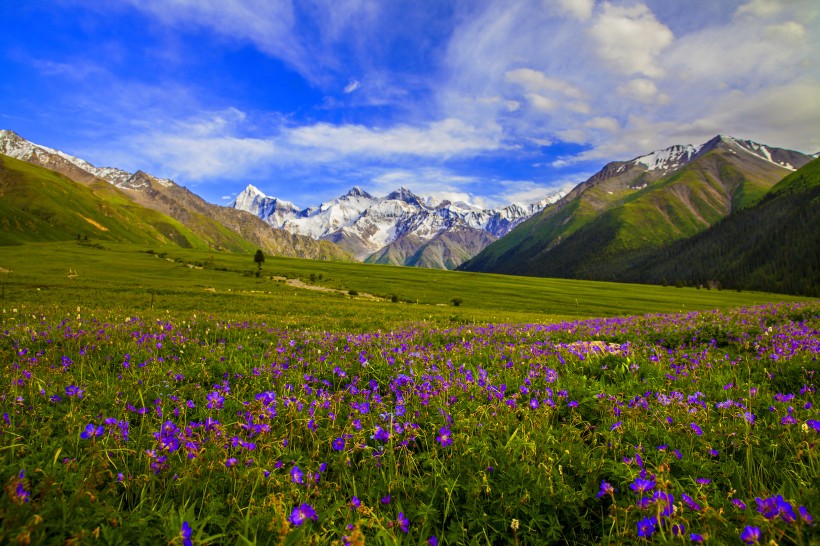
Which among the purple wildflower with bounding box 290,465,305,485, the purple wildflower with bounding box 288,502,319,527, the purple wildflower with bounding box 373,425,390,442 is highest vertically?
the purple wildflower with bounding box 288,502,319,527

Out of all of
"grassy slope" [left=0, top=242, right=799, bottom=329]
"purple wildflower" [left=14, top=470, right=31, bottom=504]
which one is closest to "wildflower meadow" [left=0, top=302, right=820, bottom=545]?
"purple wildflower" [left=14, top=470, right=31, bottom=504]

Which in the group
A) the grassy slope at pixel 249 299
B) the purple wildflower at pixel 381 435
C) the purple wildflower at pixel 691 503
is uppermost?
the purple wildflower at pixel 691 503

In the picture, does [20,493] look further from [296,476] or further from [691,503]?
[691,503]

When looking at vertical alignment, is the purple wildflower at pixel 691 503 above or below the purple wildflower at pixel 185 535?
above

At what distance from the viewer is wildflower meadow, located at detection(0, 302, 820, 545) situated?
8.36ft

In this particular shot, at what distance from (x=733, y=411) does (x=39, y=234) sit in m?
282

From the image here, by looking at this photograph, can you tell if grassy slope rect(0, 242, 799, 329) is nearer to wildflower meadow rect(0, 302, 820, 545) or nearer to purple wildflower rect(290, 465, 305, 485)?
wildflower meadow rect(0, 302, 820, 545)

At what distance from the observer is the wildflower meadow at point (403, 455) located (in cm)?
255

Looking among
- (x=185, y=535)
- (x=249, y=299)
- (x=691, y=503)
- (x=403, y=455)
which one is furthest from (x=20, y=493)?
(x=249, y=299)

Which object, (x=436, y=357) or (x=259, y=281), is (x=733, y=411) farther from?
(x=259, y=281)

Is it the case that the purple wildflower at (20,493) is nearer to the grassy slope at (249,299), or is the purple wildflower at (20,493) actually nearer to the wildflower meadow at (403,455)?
the wildflower meadow at (403,455)

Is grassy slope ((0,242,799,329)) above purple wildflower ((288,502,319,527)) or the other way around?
the other way around

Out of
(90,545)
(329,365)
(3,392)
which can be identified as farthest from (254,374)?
(90,545)

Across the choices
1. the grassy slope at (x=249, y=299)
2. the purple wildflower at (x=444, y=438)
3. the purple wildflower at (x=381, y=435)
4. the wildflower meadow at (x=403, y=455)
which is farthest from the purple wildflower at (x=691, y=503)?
the grassy slope at (x=249, y=299)
